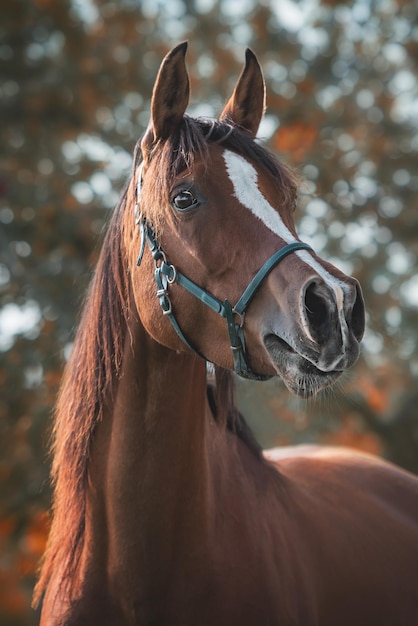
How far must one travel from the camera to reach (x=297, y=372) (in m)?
2.27

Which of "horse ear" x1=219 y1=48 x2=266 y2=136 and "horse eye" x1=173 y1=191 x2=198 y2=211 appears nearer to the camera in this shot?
"horse eye" x1=173 y1=191 x2=198 y2=211

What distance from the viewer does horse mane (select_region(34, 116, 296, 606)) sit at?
2668mm

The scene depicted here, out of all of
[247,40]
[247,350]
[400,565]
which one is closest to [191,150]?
[247,350]

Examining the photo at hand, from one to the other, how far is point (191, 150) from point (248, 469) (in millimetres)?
1313

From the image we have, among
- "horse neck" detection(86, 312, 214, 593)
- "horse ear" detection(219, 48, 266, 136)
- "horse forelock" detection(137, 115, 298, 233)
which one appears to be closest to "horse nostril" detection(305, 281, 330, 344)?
"horse forelock" detection(137, 115, 298, 233)

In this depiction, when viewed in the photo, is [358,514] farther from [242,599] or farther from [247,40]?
[247,40]

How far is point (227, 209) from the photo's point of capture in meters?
2.51

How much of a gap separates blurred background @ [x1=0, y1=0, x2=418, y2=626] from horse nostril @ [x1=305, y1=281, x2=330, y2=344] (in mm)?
3688

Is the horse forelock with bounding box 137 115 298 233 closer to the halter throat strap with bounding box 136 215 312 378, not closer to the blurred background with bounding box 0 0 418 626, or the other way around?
the halter throat strap with bounding box 136 215 312 378

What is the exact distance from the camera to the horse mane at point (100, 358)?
267cm

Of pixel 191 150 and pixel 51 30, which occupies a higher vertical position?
pixel 51 30

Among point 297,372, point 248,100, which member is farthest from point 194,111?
point 297,372

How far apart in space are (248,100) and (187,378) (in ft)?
3.67

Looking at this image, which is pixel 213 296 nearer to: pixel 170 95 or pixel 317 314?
pixel 317 314
